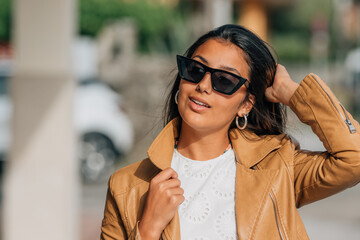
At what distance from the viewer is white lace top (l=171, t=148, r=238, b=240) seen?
188cm

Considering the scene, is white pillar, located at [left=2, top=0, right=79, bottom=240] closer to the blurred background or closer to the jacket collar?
the blurred background

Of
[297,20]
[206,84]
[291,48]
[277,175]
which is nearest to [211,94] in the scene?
[206,84]

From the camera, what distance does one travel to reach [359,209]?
7172mm

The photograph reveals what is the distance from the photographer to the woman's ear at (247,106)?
2.08 m

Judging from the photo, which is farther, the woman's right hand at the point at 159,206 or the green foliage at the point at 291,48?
the green foliage at the point at 291,48

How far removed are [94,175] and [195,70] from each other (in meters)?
7.03

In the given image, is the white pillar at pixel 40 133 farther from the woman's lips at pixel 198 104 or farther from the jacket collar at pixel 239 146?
the woman's lips at pixel 198 104

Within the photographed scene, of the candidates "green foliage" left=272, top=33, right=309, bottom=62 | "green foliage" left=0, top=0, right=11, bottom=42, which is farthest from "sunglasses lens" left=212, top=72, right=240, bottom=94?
"green foliage" left=272, top=33, right=309, bottom=62

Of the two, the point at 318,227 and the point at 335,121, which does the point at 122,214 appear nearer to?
the point at 335,121

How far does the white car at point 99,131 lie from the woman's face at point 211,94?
269 inches

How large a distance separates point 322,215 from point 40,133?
403cm

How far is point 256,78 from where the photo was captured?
2057 mm

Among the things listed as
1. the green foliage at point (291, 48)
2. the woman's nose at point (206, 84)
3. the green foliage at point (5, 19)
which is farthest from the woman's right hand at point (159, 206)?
the green foliage at point (291, 48)

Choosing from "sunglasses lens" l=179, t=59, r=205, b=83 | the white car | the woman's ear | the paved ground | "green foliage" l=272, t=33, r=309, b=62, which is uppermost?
"green foliage" l=272, t=33, r=309, b=62
